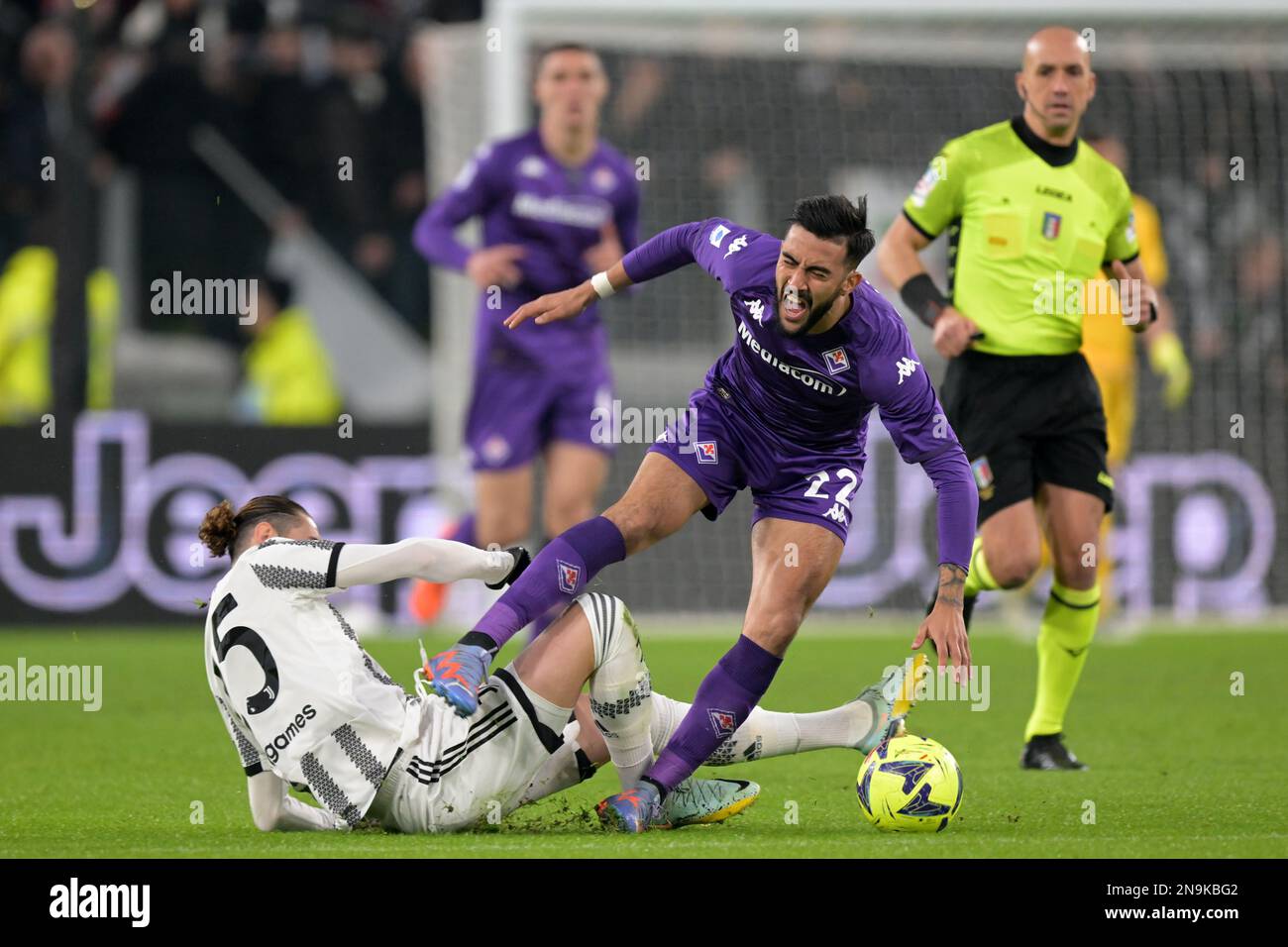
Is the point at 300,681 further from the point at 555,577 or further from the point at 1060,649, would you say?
the point at 1060,649

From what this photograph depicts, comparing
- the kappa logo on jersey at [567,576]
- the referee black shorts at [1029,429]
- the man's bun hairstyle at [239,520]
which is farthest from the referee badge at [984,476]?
the man's bun hairstyle at [239,520]

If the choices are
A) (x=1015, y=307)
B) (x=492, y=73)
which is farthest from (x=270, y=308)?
(x=1015, y=307)

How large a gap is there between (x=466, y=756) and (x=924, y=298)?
284 cm

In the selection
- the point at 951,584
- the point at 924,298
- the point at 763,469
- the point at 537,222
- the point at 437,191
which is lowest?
the point at 951,584

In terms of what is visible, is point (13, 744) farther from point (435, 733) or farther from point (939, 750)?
point (939, 750)

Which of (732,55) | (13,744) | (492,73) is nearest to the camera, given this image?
(13,744)

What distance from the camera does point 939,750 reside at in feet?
17.6

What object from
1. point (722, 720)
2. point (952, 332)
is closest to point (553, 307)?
point (722, 720)

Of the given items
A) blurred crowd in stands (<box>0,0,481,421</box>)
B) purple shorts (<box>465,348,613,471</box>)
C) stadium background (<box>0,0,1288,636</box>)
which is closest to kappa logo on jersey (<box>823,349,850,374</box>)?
purple shorts (<box>465,348,613,471</box>)

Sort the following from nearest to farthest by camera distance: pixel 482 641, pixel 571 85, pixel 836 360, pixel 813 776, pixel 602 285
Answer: pixel 482 641 → pixel 836 360 → pixel 602 285 → pixel 813 776 → pixel 571 85

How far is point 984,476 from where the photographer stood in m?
7.06

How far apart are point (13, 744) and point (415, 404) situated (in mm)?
9066

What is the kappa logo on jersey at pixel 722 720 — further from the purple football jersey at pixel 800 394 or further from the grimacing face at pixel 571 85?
the grimacing face at pixel 571 85

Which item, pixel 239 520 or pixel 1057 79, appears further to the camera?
pixel 1057 79
